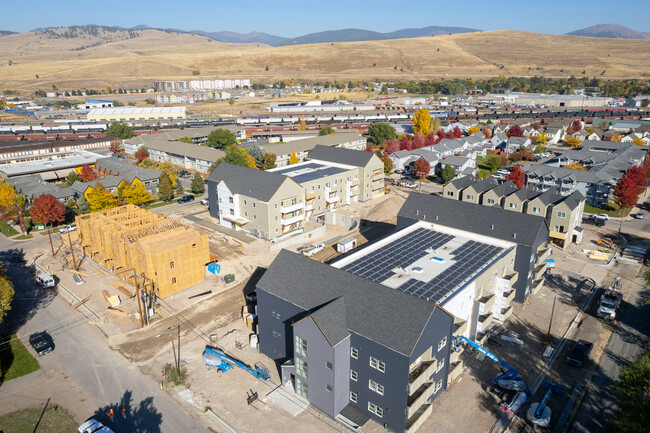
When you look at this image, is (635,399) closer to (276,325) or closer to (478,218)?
(478,218)

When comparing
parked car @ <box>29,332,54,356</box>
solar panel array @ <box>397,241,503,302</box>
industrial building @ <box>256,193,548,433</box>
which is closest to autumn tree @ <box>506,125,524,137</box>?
industrial building @ <box>256,193,548,433</box>

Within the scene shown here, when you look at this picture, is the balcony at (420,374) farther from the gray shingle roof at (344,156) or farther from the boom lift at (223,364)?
the gray shingle roof at (344,156)

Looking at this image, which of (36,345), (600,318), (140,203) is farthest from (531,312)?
(140,203)

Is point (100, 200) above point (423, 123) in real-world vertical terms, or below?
below

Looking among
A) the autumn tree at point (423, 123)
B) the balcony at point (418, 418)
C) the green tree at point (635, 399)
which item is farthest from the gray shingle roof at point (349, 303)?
the autumn tree at point (423, 123)

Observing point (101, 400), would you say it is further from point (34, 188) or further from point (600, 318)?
point (34, 188)

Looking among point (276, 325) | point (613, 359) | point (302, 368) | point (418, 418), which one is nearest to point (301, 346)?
point (302, 368)
